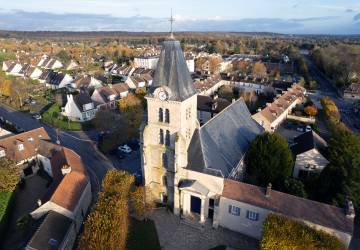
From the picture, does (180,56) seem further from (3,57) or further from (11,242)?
(3,57)

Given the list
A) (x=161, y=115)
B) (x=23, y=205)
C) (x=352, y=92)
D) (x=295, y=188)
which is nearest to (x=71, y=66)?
(x=23, y=205)

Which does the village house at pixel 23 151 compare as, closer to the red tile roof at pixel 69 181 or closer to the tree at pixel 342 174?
the red tile roof at pixel 69 181

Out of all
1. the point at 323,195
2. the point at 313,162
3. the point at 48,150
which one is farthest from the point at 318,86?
the point at 48,150

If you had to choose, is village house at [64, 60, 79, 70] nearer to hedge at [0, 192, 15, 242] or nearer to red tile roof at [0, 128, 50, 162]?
red tile roof at [0, 128, 50, 162]

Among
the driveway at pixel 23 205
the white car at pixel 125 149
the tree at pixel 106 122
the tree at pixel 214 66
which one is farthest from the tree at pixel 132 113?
the tree at pixel 214 66

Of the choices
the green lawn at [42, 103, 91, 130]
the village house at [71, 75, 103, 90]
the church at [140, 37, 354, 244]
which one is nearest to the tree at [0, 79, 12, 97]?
the village house at [71, 75, 103, 90]

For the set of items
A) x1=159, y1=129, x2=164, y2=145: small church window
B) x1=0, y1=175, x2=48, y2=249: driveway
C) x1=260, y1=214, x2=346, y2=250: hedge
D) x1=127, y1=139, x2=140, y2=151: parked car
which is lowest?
x1=0, y1=175, x2=48, y2=249: driveway
